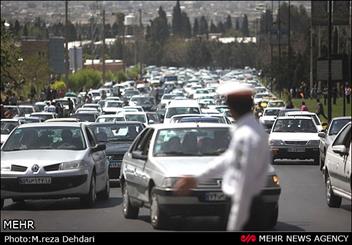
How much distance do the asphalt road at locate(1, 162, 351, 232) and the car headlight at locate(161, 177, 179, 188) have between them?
2.36 feet

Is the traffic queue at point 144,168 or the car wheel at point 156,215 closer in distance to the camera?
the traffic queue at point 144,168

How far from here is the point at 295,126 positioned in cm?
3347

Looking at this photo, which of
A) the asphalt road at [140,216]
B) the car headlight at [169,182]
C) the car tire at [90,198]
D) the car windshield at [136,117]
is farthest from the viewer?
the car windshield at [136,117]

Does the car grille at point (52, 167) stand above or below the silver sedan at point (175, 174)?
below

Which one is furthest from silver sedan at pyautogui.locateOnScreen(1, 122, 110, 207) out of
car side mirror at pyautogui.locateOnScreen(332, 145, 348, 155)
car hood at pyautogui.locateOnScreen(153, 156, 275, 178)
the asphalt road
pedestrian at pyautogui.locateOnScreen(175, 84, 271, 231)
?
pedestrian at pyautogui.locateOnScreen(175, 84, 271, 231)

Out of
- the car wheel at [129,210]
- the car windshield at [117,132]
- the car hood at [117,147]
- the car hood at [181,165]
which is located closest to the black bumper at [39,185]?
the car wheel at [129,210]

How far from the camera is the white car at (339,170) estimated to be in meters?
17.2

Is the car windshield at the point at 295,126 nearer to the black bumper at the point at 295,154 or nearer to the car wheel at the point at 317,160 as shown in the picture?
the car wheel at the point at 317,160

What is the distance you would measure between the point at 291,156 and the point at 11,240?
772 inches

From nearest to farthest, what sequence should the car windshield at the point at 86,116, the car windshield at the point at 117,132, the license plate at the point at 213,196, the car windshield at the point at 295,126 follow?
the license plate at the point at 213,196, the car windshield at the point at 117,132, the car windshield at the point at 295,126, the car windshield at the point at 86,116

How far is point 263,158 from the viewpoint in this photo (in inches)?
340

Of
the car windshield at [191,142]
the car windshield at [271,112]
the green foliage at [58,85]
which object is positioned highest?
the car windshield at [191,142]

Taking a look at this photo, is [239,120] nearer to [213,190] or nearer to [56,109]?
[213,190]

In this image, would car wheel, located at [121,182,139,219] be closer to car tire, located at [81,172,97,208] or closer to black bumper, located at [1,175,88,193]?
black bumper, located at [1,175,88,193]
